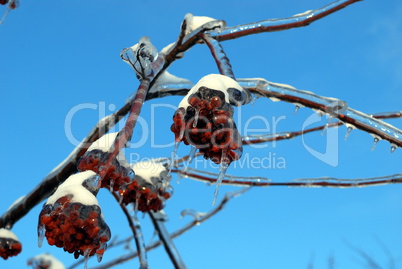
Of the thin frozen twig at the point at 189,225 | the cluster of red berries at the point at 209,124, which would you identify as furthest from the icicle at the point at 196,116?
the thin frozen twig at the point at 189,225

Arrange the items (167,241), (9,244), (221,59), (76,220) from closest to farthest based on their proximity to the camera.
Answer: (76,220), (221,59), (9,244), (167,241)

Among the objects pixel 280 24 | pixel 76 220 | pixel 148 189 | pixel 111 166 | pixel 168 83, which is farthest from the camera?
pixel 148 189

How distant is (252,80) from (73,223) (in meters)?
1.00

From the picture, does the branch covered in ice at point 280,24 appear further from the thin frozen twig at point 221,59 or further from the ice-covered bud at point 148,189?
the ice-covered bud at point 148,189

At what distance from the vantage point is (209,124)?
1029 millimetres

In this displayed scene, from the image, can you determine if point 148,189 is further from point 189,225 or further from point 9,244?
point 189,225

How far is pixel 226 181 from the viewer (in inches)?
108

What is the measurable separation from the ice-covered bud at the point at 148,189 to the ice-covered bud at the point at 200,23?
895 mm

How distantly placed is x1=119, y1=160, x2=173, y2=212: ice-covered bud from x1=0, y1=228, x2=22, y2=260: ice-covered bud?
67 cm

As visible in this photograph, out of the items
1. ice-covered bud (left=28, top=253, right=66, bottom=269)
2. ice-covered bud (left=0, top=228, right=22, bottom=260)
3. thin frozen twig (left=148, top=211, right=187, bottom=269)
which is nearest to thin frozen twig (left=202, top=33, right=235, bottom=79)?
thin frozen twig (left=148, top=211, right=187, bottom=269)

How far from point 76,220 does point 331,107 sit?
95cm

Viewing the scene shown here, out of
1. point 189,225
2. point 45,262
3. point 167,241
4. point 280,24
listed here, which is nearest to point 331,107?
point 280,24

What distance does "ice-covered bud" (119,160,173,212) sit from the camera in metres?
2.30

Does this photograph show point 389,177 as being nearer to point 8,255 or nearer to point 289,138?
point 289,138
